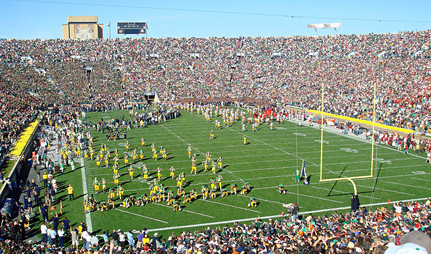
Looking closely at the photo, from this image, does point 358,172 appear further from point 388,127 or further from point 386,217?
point 388,127

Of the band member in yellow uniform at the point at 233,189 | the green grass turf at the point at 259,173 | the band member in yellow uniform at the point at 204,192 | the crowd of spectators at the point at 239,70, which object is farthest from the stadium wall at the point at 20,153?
the crowd of spectators at the point at 239,70

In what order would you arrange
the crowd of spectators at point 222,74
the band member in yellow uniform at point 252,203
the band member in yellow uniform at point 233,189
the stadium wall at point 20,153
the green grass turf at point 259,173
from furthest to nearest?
the crowd of spectators at point 222,74, the band member in yellow uniform at point 233,189, the stadium wall at point 20,153, the band member in yellow uniform at point 252,203, the green grass turf at point 259,173

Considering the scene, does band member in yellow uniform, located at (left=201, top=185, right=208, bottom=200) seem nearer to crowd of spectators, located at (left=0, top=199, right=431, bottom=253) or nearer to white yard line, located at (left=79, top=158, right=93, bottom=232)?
crowd of spectators, located at (left=0, top=199, right=431, bottom=253)

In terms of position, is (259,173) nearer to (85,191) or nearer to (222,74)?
(85,191)

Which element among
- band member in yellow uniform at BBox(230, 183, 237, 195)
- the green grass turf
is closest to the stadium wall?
the green grass turf

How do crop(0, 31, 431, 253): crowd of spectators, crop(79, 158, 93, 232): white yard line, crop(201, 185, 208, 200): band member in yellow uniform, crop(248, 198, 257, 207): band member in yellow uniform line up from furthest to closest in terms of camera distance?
crop(0, 31, 431, 253): crowd of spectators < crop(201, 185, 208, 200): band member in yellow uniform < crop(248, 198, 257, 207): band member in yellow uniform < crop(79, 158, 93, 232): white yard line

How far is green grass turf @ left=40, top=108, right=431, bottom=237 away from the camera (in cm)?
1488

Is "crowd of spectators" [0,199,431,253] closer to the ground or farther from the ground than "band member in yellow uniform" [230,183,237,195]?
farther from the ground

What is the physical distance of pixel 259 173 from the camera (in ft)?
65.1

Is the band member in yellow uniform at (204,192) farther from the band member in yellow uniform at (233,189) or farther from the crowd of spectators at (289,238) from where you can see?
the crowd of spectators at (289,238)

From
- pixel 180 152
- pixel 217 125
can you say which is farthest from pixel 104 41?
pixel 180 152

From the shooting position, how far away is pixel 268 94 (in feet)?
164

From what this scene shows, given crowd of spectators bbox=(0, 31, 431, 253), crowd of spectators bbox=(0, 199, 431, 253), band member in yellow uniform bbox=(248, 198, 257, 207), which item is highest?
crowd of spectators bbox=(0, 31, 431, 253)

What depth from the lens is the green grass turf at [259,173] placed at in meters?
14.9
